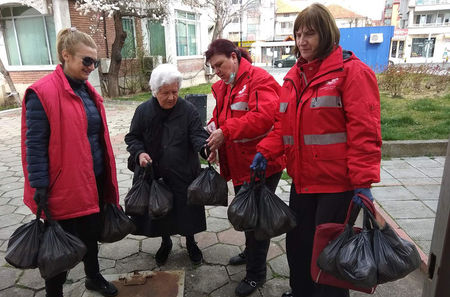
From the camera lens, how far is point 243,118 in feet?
7.91

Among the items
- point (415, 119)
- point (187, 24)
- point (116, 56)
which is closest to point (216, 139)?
point (415, 119)

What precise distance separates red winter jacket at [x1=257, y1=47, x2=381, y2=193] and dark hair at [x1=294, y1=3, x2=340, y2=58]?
A: 0.17 feet

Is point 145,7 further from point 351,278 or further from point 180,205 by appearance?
point 351,278

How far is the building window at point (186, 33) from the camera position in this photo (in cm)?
1825

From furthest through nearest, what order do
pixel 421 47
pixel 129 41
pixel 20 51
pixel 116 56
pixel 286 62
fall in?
pixel 421 47 < pixel 286 62 < pixel 129 41 < pixel 20 51 < pixel 116 56

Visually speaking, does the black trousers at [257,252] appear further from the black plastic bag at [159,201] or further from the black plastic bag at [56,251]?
the black plastic bag at [56,251]

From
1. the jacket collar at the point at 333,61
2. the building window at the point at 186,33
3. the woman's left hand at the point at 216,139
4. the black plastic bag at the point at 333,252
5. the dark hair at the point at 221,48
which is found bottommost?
the black plastic bag at the point at 333,252

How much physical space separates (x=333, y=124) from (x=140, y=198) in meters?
1.59

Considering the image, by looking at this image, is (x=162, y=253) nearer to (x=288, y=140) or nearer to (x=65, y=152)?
(x=65, y=152)

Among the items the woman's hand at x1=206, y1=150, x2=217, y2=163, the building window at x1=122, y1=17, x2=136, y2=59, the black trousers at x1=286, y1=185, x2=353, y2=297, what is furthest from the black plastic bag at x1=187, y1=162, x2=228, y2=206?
the building window at x1=122, y1=17, x2=136, y2=59

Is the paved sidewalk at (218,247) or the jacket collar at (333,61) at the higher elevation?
the jacket collar at (333,61)

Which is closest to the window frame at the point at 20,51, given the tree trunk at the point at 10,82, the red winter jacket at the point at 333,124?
the tree trunk at the point at 10,82

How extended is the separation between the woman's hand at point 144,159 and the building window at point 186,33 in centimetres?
1646

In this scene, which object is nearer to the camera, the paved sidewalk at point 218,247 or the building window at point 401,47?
the paved sidewalk at point 218,247
